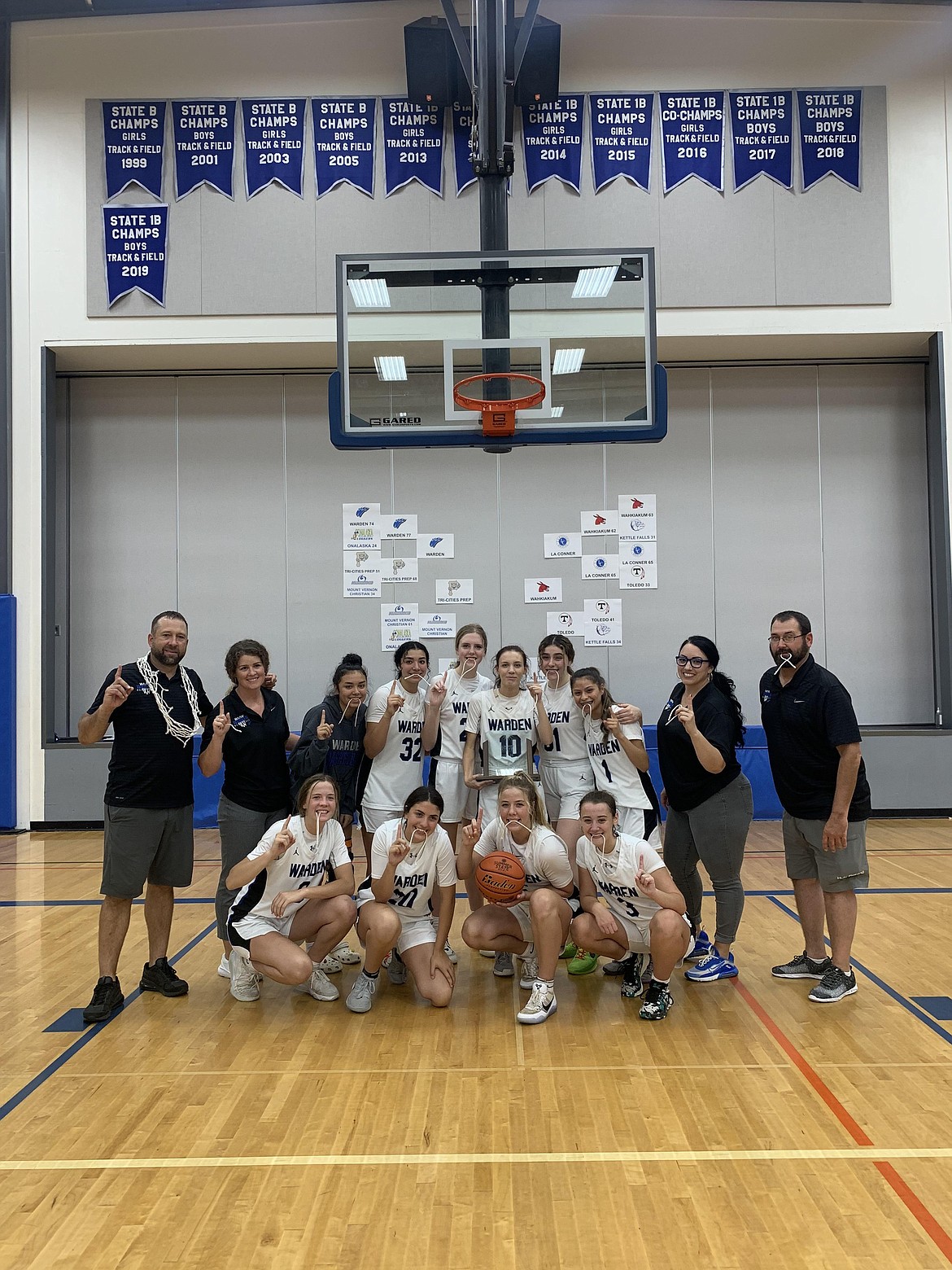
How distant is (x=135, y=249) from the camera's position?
32.4ft

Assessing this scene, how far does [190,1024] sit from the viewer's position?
452 centimetres

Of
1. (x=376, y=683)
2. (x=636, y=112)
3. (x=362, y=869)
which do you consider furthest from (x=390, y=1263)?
(x=636, y=112)

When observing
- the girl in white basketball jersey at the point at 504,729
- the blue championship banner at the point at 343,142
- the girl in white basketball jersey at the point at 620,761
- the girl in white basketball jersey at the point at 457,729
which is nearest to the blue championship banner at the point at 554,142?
the blue championship banner at the point at 343,142

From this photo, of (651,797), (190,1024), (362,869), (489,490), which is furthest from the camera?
(489,490)

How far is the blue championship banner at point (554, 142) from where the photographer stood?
9812mm

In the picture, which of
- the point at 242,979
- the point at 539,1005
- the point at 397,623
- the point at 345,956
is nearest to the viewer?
the point at 539,1005

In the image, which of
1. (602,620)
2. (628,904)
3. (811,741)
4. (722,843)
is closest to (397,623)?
(602,620)

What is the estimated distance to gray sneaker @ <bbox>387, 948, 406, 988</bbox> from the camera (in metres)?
5.12

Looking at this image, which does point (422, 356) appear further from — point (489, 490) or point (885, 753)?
point (885, 753)

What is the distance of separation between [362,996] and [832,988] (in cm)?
223

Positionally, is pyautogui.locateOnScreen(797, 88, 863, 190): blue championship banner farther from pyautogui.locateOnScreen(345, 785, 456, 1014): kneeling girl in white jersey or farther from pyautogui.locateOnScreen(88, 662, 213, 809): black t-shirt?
pyautogui.locateOnScreen(88, 662, 213, 809): black t-shirt

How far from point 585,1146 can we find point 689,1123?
414 millimetres

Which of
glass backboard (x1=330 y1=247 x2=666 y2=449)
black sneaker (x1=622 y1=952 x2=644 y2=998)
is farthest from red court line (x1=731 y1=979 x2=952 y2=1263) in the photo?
glass backboard (x1=330 y1=247 x2=666 y2=449)

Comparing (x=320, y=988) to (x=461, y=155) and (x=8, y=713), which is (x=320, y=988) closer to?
(x=8, y=713)
